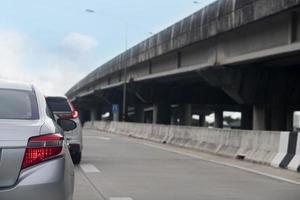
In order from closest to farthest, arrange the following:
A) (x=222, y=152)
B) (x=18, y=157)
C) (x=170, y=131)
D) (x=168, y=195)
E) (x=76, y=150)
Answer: (x=18, y=157) → (x=168, y=195) → (x=76, y=150) → (x=222, y=152) → (x=170, y=131)

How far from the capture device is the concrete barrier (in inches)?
653

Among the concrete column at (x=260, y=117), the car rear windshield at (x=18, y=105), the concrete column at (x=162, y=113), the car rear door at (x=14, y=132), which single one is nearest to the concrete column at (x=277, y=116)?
the concrete column at (x=260, y=117)

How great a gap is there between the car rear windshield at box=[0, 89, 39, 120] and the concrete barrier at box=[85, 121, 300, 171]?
10625mm

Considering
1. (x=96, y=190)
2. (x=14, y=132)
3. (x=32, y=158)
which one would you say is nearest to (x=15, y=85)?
(x=14, y=132)

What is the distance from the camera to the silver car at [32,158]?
16.7 ft

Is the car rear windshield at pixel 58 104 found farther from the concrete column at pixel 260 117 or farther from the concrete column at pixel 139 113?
the concrete column at pixel 139 113

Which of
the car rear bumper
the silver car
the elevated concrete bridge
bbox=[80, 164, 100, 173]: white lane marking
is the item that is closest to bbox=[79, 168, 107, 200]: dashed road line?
bbox=[80, 164, 100, 173]: white lane marking

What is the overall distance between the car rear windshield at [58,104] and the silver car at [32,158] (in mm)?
9899

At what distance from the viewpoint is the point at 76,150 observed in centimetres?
1582

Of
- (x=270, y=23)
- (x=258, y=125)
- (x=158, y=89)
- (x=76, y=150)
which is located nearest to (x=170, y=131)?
(x=258, y=125)

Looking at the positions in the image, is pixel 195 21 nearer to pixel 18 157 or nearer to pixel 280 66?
pixel 280 66

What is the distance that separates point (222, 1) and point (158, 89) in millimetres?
26532

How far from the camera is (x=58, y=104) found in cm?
1578

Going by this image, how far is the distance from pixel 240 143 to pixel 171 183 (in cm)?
828
